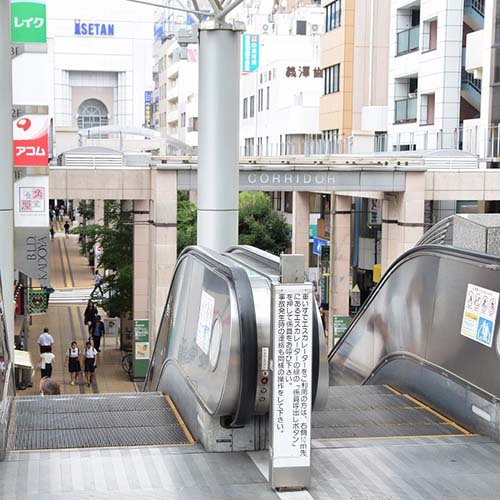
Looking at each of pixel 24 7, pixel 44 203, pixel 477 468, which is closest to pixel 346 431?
pixel 477 468

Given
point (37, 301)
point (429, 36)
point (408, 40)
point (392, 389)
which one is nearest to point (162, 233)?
point (37, 301)

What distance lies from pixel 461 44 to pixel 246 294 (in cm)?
2553

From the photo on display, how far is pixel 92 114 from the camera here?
58125mm

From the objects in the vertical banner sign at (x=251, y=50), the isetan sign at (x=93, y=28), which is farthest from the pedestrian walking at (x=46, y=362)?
the vertical banner sign at (x=251, y=50)

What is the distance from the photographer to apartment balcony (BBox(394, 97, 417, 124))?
3362 cm

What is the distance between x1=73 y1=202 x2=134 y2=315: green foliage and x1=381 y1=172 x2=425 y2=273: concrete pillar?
21.6ft

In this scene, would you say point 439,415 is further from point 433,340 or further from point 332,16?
point 332,16

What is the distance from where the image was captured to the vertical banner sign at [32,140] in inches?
680

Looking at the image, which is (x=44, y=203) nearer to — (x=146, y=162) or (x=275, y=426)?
(x=146, y=162)

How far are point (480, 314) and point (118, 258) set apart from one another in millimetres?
20068

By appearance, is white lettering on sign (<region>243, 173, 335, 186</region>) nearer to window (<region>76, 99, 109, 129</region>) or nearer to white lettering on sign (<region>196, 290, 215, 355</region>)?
white lettering on sign (<region>196, 290, 215, 355</region>)

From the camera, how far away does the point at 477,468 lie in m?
7.30

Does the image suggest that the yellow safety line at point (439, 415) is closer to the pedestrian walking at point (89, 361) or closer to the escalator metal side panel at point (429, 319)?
the escalator metal side panel at point (429, 319)

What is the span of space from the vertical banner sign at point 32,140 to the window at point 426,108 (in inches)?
693
